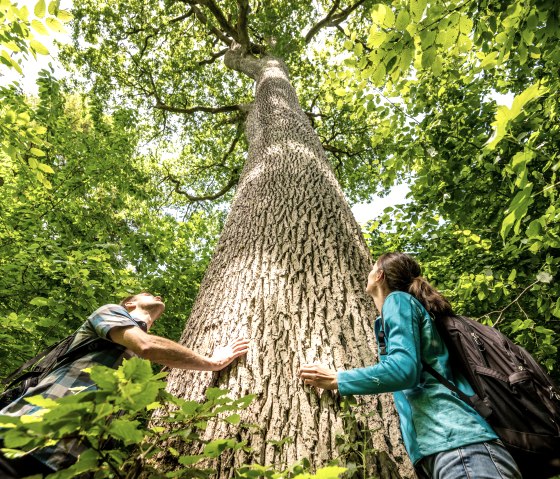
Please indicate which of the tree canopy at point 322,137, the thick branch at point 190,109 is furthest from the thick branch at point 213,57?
the thick branch at point 190,109

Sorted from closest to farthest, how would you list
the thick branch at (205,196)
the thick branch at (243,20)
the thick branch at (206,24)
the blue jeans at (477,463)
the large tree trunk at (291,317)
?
1. the blue jeans at (477,463)
2. the large tree trunk at (291,317)
3. the thick branch at (243,20)
4. the thick branch at (206,24)
5. the thick branch at (205,196)

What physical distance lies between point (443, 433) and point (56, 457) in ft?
4.67

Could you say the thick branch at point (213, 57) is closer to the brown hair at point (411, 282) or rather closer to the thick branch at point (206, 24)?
the thick branch at point (206, 24)

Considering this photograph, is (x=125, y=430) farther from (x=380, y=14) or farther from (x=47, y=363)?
(x=380, y=14)

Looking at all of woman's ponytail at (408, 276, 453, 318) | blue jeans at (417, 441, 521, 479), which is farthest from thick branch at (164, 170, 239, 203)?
blue jeans at (417, 441, 521, 479)

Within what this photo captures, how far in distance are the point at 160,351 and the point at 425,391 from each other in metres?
1.14

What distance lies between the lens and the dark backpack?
3.99ft

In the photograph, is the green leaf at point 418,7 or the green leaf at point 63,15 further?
the green leaf at point 63,15

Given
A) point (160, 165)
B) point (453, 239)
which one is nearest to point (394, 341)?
point (453, 239)

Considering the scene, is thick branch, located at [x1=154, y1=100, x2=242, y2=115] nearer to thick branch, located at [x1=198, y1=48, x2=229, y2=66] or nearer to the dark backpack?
thick branch, located at [x1=198, y1=48, x2=229, y2=66]

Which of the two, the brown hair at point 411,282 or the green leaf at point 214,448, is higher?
the brown hair at point 411,282

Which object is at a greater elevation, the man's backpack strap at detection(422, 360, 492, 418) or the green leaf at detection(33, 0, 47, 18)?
the green leaf at detection(33, 0, 47, 18)

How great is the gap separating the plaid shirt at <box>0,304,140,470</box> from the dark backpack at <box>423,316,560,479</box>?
1.40 m

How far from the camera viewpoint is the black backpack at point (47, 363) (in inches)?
59.3
